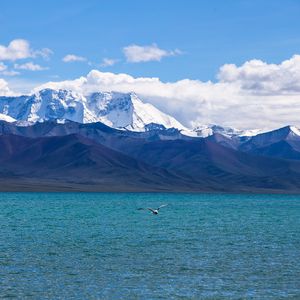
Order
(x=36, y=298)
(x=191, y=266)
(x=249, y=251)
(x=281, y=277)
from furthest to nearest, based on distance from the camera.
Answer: (x=249, y=251), (x=191, y=266), (x=281, y=277), (x=36, y=298)

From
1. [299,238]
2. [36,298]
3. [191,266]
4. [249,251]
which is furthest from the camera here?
[299,238]

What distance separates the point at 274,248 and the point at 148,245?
33.6ft

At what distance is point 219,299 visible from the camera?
39312 mm

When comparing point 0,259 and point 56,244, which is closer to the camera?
point 0,259

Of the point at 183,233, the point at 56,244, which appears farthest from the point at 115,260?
the point at 183,233

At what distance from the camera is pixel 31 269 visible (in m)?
47.3

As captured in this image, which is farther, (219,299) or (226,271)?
(226,271)

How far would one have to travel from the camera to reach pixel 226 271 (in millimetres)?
47719

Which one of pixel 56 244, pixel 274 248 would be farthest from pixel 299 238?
pixel 56 244

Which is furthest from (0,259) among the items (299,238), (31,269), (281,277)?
(299,238)

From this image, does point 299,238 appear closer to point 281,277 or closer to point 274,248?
point 274,248

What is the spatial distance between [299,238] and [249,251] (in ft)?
47.7

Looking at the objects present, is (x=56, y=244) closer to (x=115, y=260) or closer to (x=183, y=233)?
(x=115, y=260)

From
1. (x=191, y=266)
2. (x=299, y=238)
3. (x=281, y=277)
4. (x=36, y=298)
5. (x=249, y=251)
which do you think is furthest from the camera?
(x=299, y=238)
